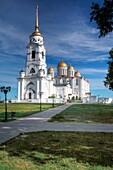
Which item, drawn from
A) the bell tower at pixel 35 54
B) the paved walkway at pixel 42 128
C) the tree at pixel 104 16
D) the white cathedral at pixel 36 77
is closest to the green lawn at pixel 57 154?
the paved walkway at pixel 42 128

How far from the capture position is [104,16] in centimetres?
858

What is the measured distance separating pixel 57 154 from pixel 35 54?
7633 cm

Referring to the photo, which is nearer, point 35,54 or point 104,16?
point 104,16

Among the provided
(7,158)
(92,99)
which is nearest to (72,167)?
(7,158)

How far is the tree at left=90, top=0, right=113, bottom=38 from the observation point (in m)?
8.46

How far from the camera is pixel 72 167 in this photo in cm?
524

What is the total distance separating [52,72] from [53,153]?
9558 centimetres


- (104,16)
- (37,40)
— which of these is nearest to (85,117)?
(104,16)

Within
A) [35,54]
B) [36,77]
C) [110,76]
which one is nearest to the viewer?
[110,76]

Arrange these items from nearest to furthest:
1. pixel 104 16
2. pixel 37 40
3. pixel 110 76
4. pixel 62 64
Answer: pixel 104 16 < pixel 110 76 < pixel 37 40 < pixel 62 64

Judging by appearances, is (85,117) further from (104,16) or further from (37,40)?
(37,40)

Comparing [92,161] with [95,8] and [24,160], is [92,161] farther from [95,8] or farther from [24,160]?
[95,8]

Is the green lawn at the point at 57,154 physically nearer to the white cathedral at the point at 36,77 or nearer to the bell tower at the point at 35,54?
the white cathedral at the point at 36,77

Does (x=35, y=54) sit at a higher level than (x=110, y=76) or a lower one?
higher
